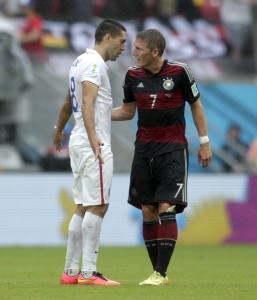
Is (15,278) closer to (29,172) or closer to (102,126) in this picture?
(102,126)

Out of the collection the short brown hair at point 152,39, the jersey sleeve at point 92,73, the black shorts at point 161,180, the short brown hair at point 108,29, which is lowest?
the black shorts at point 161,180

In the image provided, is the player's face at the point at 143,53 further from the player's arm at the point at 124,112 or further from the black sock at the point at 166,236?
the black sock at the point at 166,236

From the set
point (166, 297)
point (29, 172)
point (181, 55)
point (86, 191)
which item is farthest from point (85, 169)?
point (181, 55)

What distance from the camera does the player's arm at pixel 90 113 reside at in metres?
9.02

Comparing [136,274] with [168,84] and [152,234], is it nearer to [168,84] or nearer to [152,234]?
[152,234]

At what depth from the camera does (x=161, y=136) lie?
9.56 metres

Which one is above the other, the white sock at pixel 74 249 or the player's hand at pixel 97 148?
the player's hand at pixel 97 148

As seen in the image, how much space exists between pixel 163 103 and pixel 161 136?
0.97ft

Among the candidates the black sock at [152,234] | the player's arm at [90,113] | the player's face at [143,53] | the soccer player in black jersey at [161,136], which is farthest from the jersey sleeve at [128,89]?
the black sock at [152,234]

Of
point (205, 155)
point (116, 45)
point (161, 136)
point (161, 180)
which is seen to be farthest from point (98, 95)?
point (205, 155)

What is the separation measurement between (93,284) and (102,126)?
136 cm

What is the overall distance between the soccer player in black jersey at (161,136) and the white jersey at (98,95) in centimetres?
36

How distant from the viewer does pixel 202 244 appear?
61.4ft

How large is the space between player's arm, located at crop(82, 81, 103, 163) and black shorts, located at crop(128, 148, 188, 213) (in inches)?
27.7
